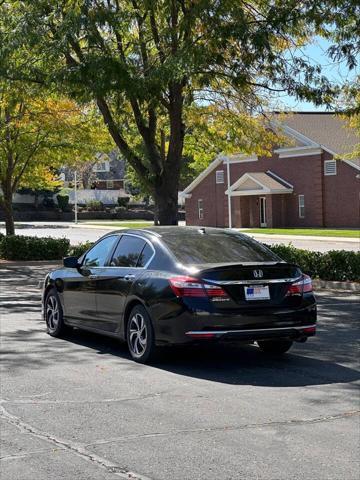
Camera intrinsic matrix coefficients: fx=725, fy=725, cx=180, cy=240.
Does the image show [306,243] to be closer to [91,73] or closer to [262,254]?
[91,73]

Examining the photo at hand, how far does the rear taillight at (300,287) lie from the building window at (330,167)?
130 feet

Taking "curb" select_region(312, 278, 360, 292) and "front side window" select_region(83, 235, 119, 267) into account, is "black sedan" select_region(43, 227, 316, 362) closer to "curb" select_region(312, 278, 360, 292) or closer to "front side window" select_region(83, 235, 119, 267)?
"front side window" select_region(83, 235, 119, 267)

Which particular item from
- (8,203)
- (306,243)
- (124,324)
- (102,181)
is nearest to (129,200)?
(102,181)

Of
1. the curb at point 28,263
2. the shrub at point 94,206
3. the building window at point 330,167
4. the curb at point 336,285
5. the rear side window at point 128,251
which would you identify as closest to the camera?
the rear side window at point 128,251

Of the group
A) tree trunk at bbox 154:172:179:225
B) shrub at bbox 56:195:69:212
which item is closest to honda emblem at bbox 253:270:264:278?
tree trunk at bbox 154:172:179:225

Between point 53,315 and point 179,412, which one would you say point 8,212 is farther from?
point 179,412

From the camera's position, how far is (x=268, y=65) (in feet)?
49.9

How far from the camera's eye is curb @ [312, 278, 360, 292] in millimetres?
15807

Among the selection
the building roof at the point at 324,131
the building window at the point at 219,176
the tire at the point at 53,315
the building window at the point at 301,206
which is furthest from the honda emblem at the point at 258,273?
the building window at the point at 219,176

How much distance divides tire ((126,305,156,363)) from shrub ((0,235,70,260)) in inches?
679

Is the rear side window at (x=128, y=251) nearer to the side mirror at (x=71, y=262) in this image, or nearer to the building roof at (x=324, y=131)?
the side mirror at (x=71, y=262)

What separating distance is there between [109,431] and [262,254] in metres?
3.56

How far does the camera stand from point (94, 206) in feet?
255

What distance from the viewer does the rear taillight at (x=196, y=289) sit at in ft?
25.4
